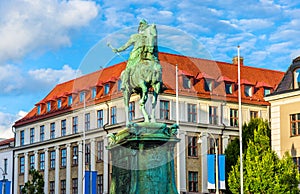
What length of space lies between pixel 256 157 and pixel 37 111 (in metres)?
47.9

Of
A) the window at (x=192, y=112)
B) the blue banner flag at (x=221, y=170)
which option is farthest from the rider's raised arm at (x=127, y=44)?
the blue banner flag at (x=221, y=170)

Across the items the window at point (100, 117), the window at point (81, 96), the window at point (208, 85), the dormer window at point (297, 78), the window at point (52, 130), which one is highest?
the dormer window at point (297, 78)

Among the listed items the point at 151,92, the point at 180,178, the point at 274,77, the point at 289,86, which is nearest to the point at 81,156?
the point at 180,178

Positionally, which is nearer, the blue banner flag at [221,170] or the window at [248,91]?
the blue banner flag at [221,170]

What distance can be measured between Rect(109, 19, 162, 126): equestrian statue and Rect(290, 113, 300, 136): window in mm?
33404

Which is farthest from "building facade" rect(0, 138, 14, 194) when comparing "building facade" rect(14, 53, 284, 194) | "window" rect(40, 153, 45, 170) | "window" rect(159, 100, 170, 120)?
"window" rect(159, 100, 170, 120)

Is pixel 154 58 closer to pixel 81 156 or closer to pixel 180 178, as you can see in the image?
pixel 180 178

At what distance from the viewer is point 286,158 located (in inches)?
2125

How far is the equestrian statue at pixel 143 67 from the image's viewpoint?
25.2 metres

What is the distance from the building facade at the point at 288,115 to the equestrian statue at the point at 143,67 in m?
33.5

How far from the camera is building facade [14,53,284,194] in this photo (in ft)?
90.7

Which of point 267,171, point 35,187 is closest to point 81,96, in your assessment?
point 267,171

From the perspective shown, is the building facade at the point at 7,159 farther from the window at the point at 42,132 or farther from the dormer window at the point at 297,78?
the dormer window at the point at 297,78

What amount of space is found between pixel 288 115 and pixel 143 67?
34.7 metres
